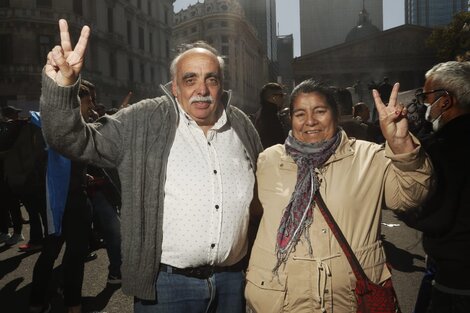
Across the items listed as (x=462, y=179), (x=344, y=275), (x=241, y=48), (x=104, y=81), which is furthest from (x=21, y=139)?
(x=241, y=48)

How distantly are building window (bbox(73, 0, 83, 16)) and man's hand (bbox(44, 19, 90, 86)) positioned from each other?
31317 mm

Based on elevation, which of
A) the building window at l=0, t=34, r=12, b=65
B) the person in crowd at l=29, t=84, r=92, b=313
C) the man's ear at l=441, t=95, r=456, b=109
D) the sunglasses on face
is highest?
the building window at l=0, t=34, r=12, b=65

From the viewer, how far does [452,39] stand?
39312mm

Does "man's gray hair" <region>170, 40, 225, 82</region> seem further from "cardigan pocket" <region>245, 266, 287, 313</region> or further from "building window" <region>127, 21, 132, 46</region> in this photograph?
"building window" <region>127, 21, 132, 46</region>

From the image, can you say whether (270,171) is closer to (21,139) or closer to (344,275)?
(344,275)

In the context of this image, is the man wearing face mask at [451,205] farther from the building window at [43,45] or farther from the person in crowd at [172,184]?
the building window at [43,45]

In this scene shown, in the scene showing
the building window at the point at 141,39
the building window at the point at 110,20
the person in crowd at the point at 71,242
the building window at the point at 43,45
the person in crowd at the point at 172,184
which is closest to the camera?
the person in crowd at the point at 172,184

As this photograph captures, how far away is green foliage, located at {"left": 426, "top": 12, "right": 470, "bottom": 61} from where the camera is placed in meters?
37.2

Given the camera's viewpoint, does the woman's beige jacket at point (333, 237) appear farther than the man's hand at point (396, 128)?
Yes

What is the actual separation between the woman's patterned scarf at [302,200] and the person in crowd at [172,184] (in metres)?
0.22

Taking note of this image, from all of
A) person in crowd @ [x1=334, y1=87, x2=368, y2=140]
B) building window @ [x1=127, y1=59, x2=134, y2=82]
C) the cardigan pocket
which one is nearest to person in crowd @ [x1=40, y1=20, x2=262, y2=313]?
the cardigan pocket

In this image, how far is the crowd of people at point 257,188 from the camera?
6.51 ft

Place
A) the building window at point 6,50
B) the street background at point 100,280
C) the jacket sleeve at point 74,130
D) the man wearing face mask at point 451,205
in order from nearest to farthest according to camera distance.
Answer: the jacket sleeve at point 74,130 < the man wearing face mask at point 451,205 < the street background at point 100,280 < the building window at point 6,50

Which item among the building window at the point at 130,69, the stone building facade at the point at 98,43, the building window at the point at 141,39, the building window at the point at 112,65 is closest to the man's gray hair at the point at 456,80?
the stone building facade at the point at 98,43
